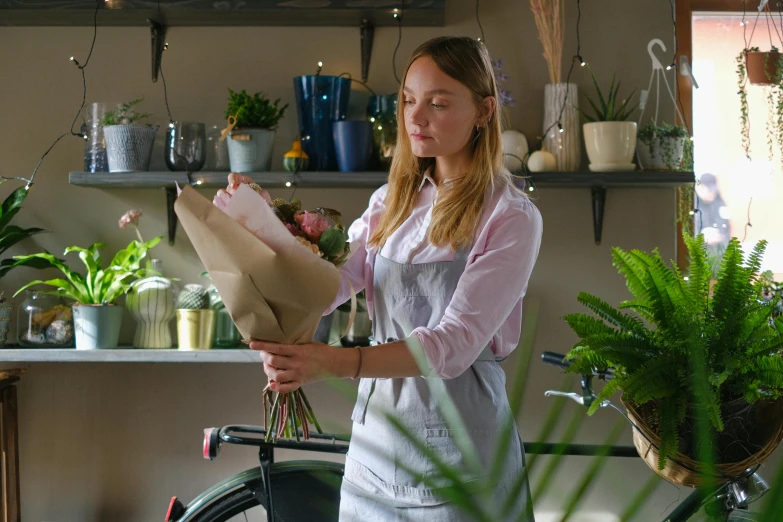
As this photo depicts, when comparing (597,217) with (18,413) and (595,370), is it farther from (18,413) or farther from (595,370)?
(18,413)

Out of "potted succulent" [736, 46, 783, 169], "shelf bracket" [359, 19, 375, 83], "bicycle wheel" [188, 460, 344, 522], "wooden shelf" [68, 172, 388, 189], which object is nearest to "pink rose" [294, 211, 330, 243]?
"bicycle wheel" [188, 460, 344, 522]

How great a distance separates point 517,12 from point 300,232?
1.78 metres

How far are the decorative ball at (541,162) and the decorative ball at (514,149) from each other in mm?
39

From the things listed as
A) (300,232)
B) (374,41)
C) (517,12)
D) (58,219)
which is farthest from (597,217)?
(58,219)

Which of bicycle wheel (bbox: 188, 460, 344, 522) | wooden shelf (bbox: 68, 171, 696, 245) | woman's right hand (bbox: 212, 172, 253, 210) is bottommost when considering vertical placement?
bicycle wheel (bbox: 188, 460, 344, 522)

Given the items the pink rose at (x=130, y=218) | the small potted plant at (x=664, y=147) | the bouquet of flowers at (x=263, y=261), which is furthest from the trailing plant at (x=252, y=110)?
the bouquet of flowers at (x=263, y=261)

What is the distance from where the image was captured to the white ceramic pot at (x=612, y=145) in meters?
2.55

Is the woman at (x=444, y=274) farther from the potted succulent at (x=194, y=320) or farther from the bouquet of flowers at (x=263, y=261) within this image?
the potted succulent at (x=194, y=320)

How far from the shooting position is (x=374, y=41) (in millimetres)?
2779

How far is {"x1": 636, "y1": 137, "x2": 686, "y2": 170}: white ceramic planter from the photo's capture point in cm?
259

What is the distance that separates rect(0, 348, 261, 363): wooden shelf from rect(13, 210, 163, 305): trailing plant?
0.17 meters

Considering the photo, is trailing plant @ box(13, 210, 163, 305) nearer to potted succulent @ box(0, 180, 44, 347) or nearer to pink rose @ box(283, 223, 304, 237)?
potted succulent @ box(0, 180, 44, 347)

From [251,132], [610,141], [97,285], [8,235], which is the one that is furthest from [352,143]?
[8,235]

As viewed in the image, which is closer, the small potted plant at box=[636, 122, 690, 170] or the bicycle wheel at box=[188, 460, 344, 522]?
the bicycle wheel at box=[188, 460, 344, 522]
